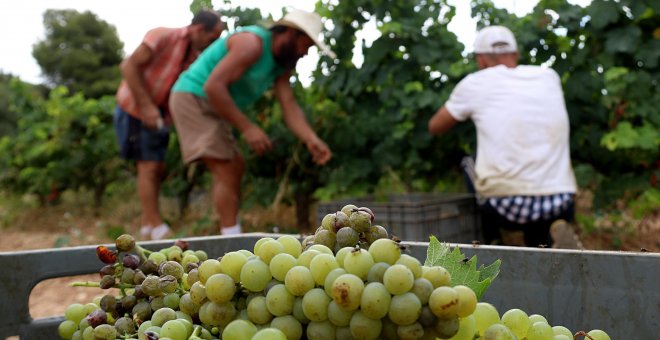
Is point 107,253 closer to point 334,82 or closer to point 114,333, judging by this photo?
point 114,333

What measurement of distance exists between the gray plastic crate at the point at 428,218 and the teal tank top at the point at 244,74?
2.95ft

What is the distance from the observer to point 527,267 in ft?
3.47

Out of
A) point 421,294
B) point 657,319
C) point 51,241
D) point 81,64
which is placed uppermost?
point 81,64

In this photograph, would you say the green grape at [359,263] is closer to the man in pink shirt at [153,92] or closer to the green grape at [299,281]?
the green grape at [299,281]

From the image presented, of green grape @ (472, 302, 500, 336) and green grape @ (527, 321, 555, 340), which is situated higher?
green grape @ (472, 302, 500, 336)

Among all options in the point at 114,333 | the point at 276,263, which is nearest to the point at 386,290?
the point at 276,263

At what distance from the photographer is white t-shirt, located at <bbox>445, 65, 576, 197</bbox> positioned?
2.99 metres

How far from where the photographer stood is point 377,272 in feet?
2.01

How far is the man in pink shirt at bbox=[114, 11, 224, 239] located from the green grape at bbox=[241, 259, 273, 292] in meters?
3.46

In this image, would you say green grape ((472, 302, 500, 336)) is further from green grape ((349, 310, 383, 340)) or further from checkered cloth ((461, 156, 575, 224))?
checkered cloth ((461, 156, 575, 224))

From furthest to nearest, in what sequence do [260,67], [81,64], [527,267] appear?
[81,64], [260,67], [527,267]

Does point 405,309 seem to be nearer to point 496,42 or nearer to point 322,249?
point 322,249

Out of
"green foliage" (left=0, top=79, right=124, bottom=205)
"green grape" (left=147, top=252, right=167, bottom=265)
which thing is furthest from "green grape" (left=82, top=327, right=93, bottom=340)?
"green foliage" (left=0, top=79, right=124, bottom=205)

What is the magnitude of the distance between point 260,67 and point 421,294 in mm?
3068
